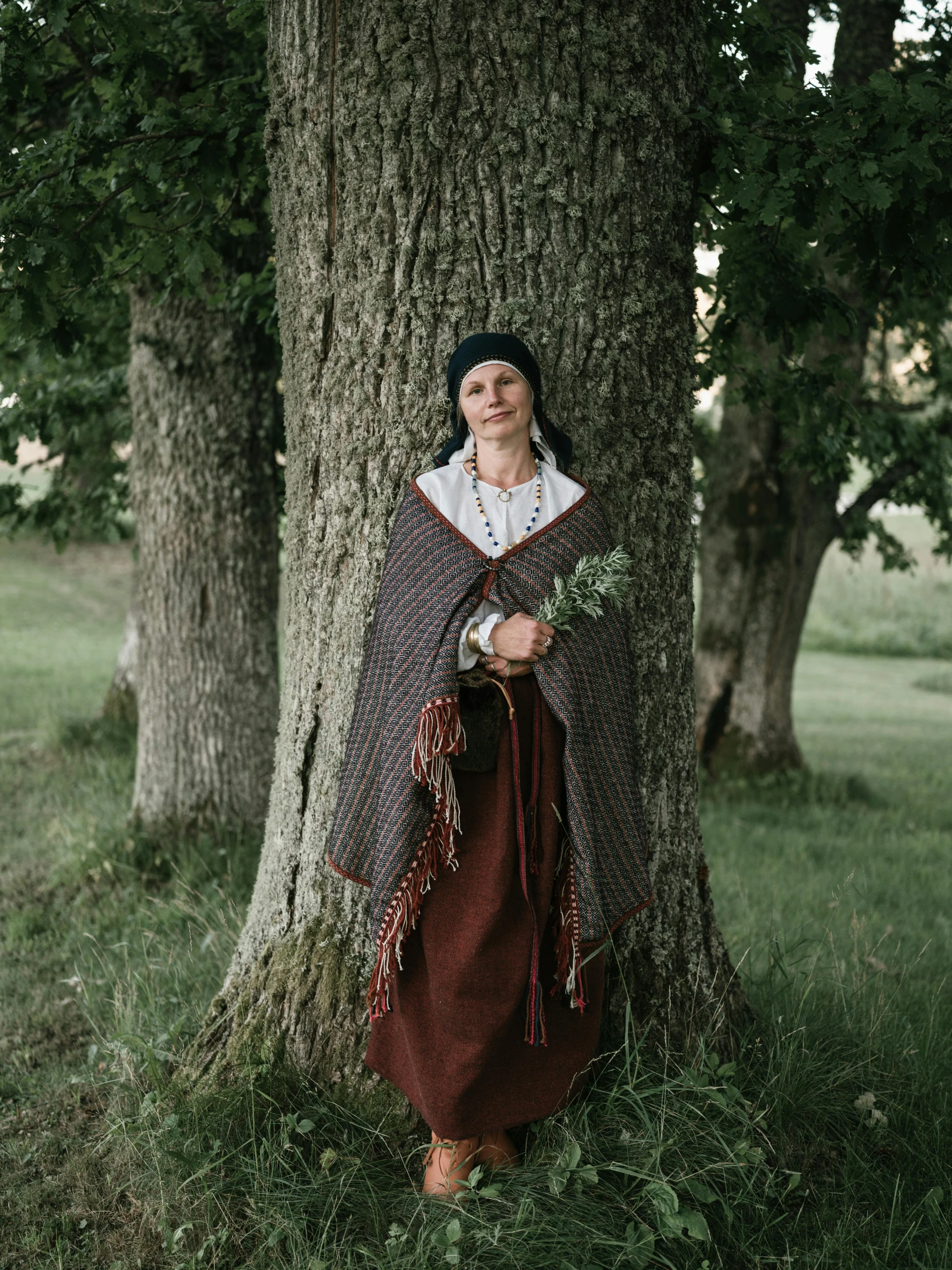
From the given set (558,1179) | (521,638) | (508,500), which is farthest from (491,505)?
(558,1179)

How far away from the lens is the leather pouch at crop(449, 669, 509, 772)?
2545mm

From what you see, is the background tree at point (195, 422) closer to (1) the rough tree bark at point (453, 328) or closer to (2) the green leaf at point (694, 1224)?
(1) the rough tree bark at point (453, 328)

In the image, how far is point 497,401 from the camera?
2529mm

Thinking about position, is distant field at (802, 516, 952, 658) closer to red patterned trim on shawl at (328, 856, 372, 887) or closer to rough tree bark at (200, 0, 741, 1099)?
rough tree bark at (200, 0, 741, 1099)

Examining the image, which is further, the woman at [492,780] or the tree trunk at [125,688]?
the tree trunk at [125,688]

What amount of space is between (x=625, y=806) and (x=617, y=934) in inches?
18.3

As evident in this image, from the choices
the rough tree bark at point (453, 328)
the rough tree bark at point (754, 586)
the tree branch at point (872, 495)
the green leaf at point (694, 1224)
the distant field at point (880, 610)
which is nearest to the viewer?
the green leaf at point (694, 1224)

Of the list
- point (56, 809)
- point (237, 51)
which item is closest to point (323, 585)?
point (237, 51)

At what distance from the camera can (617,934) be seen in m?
2.92

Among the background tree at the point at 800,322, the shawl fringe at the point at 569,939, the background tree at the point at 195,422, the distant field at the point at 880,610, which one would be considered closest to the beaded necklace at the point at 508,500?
the shawl fringe at the point at 569,939

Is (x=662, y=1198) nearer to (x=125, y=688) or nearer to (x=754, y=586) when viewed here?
(x=754, y=586)

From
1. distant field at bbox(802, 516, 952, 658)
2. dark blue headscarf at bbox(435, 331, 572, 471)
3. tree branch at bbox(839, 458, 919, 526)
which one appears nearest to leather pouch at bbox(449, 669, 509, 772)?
dark blue headscarf at bbox(435, 331, 572, 471)

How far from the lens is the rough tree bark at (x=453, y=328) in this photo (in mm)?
2715

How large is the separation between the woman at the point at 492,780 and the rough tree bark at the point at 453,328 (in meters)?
0.25
